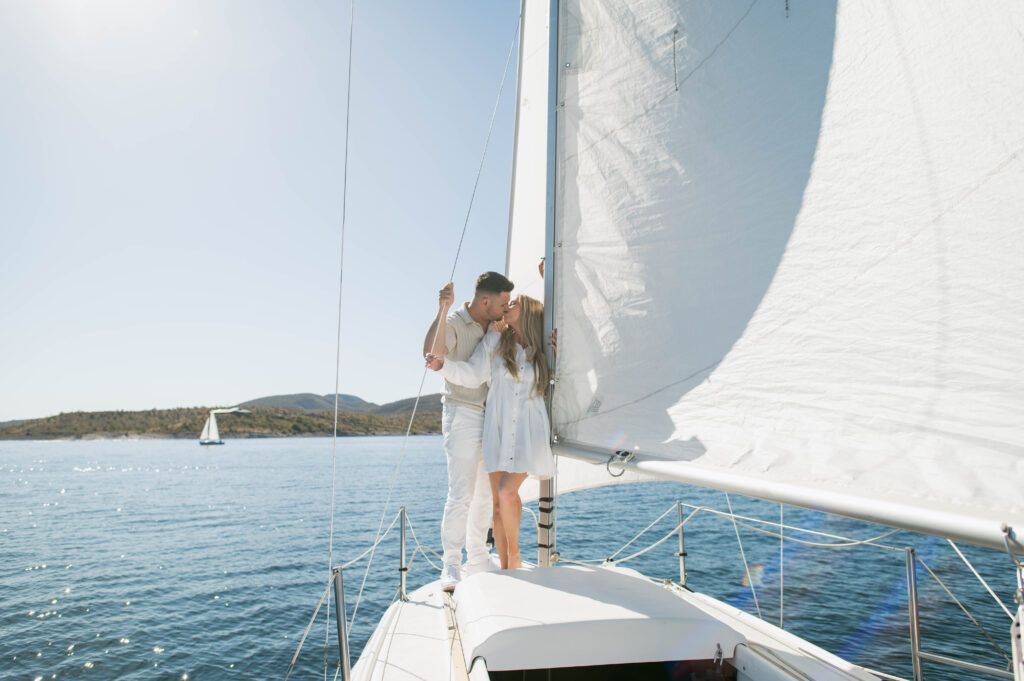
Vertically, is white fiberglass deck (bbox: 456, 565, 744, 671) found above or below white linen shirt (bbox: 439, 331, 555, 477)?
below

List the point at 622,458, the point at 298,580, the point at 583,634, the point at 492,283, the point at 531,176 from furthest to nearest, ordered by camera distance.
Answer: the point at 298,580 → the point at 531,176 → the point at 492,283 → the point at 622,458 → the point at 583,634

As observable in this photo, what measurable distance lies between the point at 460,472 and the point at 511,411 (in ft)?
1.58

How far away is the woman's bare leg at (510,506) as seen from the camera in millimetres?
2988

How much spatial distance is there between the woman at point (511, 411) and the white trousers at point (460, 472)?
120 millimetres

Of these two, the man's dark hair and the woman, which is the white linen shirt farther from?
the man's dark hair

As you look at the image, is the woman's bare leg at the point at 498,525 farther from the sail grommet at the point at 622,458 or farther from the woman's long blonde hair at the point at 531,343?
the sail grommet at the point at 622,458

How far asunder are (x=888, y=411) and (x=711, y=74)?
1534 millimetres

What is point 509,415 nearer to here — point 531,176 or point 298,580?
point 531,176

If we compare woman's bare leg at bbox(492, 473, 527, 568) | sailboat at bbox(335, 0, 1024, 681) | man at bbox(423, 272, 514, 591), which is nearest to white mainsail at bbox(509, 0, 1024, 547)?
sailboat at bbox(335, 0, 1024, 681)

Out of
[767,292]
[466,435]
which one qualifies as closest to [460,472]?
[466,435]

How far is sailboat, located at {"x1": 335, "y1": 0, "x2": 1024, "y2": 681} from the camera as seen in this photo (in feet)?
4.45

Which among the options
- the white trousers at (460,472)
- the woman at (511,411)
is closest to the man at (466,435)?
the white trousers at (460,472)

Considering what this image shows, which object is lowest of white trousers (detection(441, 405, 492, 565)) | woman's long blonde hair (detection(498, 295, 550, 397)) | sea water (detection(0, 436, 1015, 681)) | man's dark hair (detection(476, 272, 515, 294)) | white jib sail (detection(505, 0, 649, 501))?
sea water (detection(0, 436, 1015, 681))

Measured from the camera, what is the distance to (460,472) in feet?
10.4
